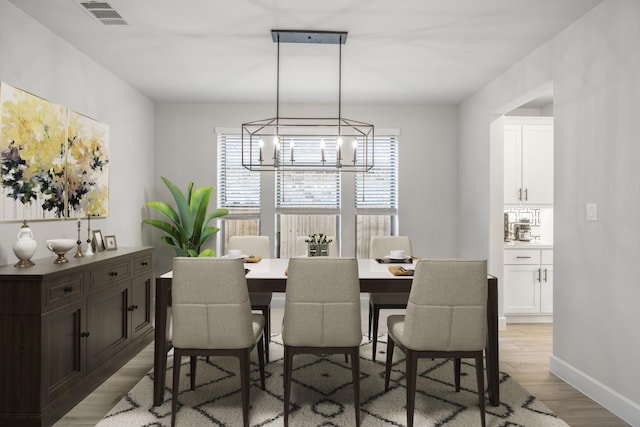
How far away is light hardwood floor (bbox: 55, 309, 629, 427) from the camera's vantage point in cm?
257

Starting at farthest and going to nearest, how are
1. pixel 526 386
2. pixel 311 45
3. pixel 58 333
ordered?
pixel 311 45 < pixel 526 386 < pixel 58 333

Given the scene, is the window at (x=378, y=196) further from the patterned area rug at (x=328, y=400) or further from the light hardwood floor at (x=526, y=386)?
the patterned area rug at (x=328, y=400)

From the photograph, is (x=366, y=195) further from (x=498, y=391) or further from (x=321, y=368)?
(x=498, y=391)

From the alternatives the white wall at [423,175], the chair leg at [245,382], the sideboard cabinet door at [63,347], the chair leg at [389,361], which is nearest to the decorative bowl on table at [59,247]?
the sideboard cabinet door at [63,347]

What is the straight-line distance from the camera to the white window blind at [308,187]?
5.59m

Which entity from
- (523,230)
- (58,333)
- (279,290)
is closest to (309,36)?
(279,290)

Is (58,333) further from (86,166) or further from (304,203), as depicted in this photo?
Answer: (304,203)

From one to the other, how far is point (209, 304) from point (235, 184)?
330 cm

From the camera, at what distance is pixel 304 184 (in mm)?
5605

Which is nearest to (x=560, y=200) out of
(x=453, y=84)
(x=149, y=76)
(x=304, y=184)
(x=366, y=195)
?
(x=453, y=84)

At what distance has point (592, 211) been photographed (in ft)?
9.46

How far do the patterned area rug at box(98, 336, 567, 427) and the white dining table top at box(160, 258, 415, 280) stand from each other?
78 centimetres

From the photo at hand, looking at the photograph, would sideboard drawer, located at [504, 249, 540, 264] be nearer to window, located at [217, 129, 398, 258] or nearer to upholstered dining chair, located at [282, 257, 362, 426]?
window, located at [217, 129, 398, 258]

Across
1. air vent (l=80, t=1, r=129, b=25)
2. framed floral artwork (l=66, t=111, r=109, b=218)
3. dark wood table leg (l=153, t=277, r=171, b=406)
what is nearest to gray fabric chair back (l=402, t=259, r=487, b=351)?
dark wood table leg (l=153, t=277, r=171, b=406)
